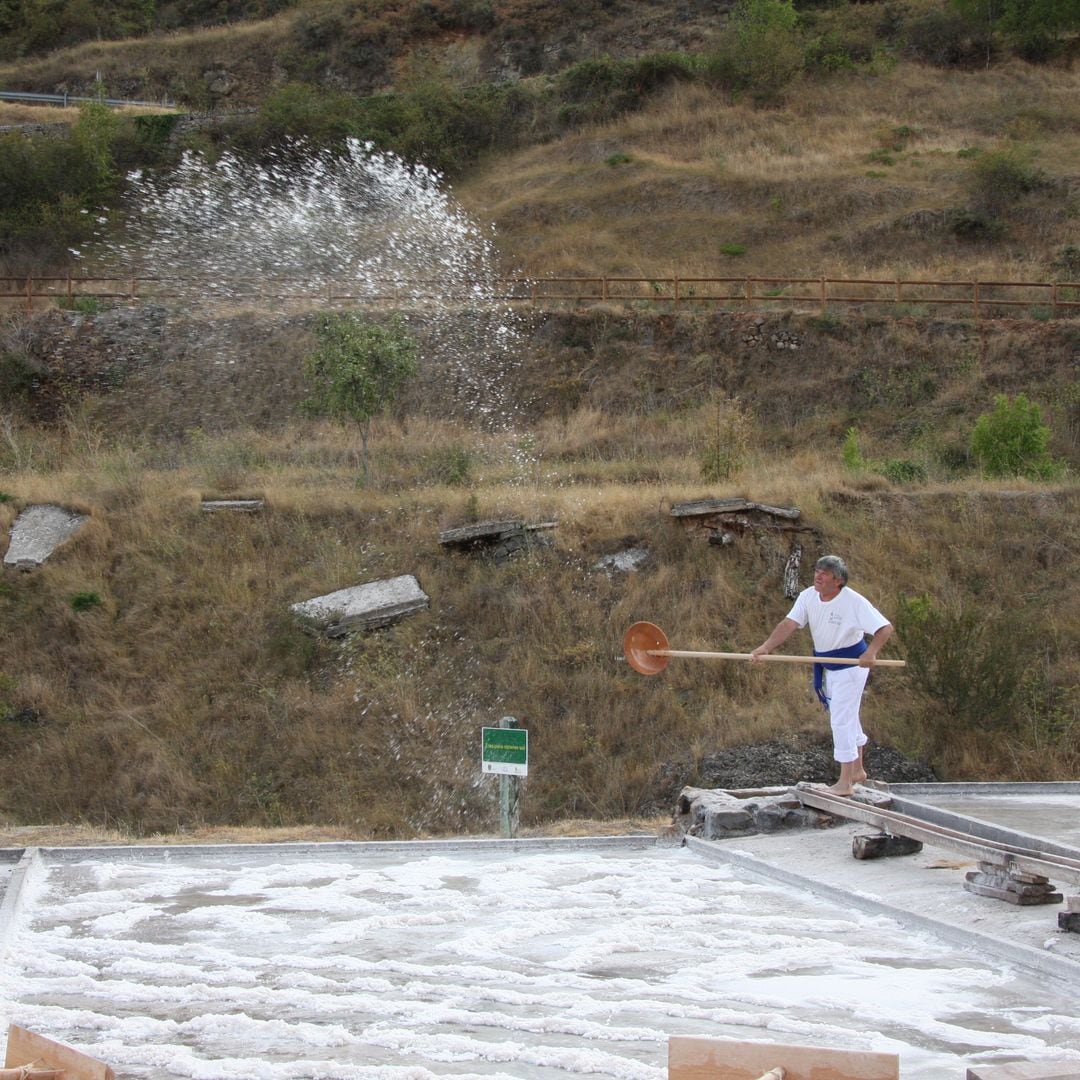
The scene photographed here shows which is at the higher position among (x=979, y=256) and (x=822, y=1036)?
(x=979, y=256)

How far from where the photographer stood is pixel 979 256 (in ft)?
129

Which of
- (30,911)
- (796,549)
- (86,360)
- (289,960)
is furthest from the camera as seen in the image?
(86,360)

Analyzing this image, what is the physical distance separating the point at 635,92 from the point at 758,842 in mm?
46519

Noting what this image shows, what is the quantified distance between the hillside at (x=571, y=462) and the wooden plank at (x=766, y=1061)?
1059 centimetres

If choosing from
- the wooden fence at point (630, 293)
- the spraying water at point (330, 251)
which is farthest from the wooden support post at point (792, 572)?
the wooden fence at point (630, 293)

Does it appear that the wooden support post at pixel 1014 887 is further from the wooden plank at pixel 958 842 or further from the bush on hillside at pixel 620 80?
the bush on hillside at pixel 620 80

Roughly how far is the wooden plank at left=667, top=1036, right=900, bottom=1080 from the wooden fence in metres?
31.4

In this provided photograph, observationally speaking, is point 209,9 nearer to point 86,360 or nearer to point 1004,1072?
point 86,360

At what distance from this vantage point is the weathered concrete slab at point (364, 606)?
19.5 metres

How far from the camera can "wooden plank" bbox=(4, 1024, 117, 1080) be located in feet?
11.9

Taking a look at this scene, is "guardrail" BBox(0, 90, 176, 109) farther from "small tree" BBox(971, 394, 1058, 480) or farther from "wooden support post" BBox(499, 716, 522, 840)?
"wooden support post" BBox(499, 716, 522, 840)

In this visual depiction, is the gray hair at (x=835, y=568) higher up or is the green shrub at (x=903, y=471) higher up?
the green shrub at (x=903, y=471)

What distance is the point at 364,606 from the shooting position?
64.9ft

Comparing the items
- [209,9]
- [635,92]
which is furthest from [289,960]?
[209,9]
